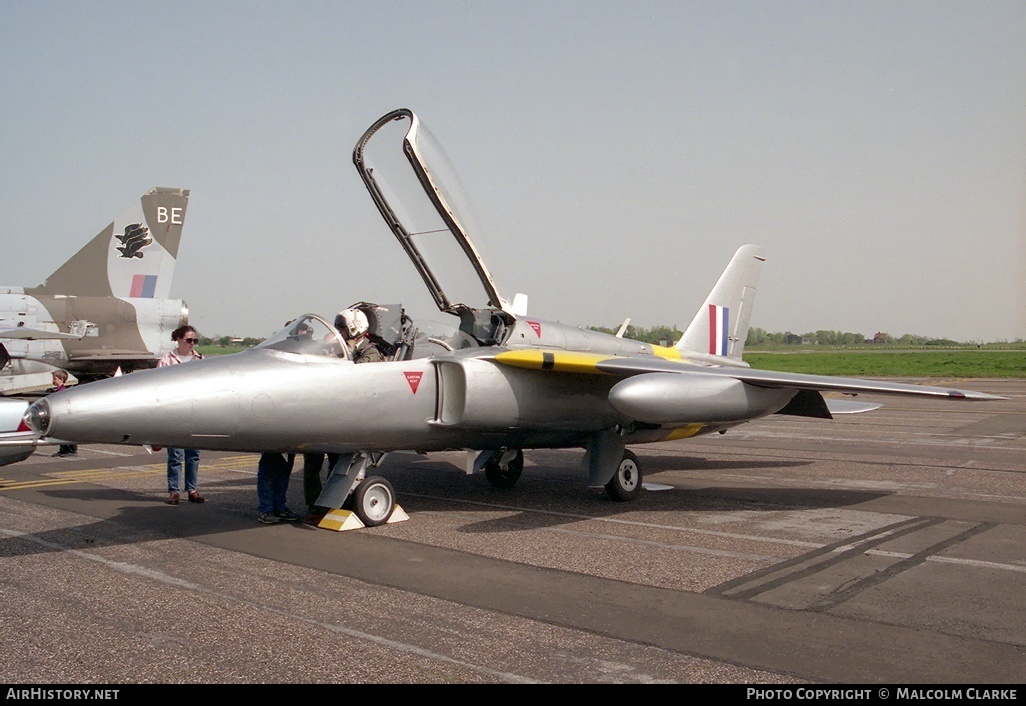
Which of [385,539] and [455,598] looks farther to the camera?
[385,539]

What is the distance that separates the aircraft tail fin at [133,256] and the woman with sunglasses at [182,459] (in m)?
14.2

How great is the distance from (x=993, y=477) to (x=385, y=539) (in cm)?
842

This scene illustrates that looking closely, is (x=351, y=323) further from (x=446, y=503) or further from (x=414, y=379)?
(x=446, y=503)

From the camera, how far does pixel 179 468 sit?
962 centimetres

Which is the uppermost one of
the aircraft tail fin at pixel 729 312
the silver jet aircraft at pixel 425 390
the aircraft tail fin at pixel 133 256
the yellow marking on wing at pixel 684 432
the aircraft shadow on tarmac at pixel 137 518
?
the aircraft tail fin at pixel 133 256

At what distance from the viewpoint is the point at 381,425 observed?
812 centimetres

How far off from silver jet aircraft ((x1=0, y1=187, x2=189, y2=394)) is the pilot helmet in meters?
15.5

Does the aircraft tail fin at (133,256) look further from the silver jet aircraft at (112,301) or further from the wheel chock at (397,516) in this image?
the wheel chock at (397,516)

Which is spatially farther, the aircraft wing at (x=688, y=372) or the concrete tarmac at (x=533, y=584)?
the aircraft wing at (x=688, y=372)

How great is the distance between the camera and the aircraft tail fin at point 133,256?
22172 millimetres

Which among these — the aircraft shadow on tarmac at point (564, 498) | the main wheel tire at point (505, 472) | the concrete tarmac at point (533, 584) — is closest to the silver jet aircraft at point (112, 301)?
Result: the concrete tarmac at point (533, 584)

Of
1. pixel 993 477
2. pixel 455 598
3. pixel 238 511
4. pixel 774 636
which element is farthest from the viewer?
pixel 993 477
